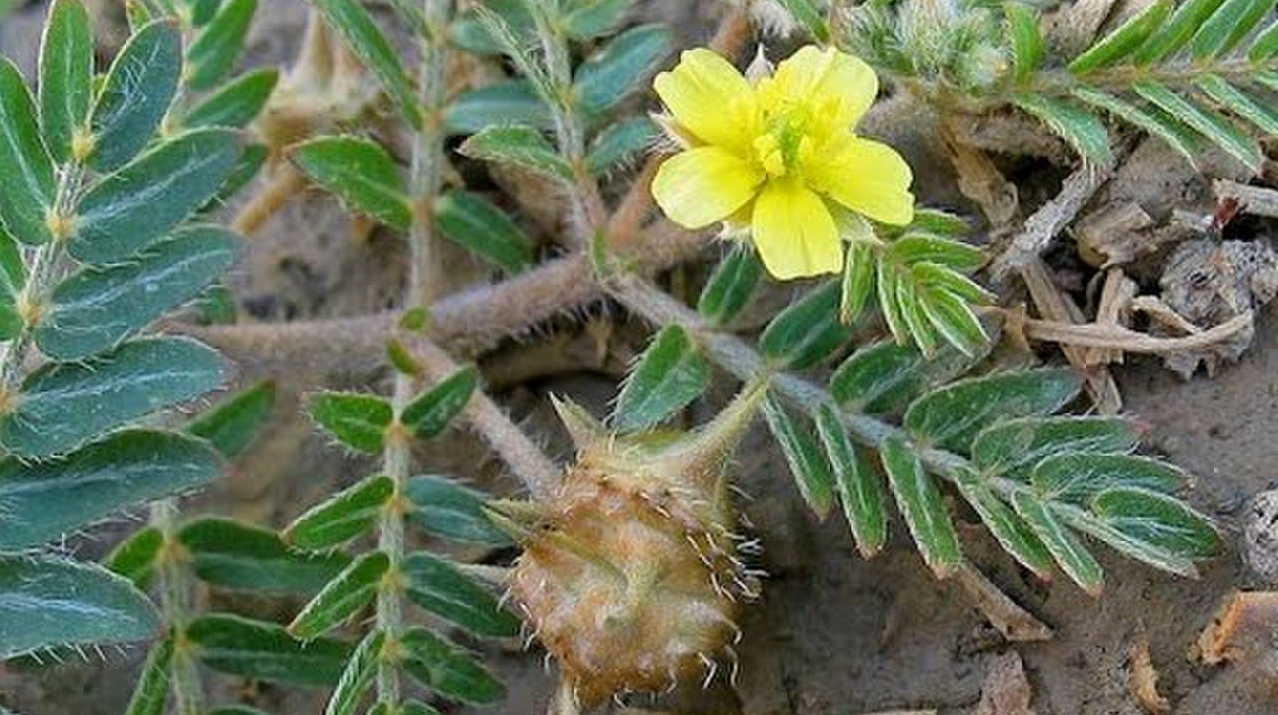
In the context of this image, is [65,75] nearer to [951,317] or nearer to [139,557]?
[139,557]

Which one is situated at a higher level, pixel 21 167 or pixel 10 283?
pixel 21 167

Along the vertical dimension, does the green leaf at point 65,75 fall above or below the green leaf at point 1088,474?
above

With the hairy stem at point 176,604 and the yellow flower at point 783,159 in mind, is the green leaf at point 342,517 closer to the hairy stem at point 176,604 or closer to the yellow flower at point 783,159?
the hairy stem at point 176,604

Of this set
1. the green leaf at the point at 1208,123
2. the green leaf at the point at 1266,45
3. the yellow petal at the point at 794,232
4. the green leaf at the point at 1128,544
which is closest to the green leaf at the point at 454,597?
the yellow petal at the point at 794,232

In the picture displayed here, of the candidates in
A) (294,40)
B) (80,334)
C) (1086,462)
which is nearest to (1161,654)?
(1086,462)

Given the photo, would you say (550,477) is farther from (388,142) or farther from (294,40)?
(294,40)

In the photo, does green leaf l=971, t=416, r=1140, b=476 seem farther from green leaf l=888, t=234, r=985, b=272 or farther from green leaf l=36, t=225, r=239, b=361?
green leaf l=36, t=225, r=239, b=361

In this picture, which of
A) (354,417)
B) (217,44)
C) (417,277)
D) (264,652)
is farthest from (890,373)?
(217,44)
